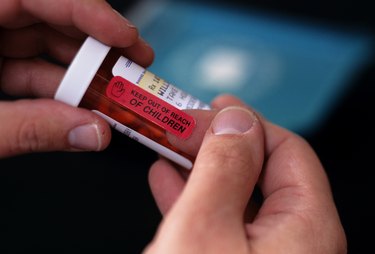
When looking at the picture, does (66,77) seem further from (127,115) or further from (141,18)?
(141,18)

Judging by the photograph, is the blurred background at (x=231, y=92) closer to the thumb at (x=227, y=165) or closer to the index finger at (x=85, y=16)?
the index finger at (x=85, y=16)

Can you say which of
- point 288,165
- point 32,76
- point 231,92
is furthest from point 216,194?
point 231,92

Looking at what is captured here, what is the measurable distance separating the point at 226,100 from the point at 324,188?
278 mm

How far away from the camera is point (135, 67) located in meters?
0.79

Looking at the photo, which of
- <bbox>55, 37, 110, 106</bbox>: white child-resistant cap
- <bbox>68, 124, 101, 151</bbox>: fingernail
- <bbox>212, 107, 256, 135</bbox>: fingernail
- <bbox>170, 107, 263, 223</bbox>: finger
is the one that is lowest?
Result: <bbox>68, 124, 101, 151</bbox>: fingernail

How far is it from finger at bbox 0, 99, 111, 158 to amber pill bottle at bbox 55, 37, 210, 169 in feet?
0.06

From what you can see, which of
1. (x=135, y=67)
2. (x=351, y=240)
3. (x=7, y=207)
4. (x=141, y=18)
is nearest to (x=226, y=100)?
(x=135, y=67)

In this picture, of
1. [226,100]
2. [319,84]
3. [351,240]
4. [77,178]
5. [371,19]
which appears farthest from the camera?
[371,19]

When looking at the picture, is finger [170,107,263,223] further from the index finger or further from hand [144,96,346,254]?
the index finger

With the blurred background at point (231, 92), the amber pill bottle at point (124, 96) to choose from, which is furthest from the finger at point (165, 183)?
the blurred background at point (231, 92)

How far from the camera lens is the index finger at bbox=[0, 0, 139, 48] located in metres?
0.78

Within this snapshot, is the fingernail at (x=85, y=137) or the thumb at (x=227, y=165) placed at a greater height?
the thumb at (x=227, y=165)

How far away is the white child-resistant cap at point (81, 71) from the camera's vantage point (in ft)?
2.46

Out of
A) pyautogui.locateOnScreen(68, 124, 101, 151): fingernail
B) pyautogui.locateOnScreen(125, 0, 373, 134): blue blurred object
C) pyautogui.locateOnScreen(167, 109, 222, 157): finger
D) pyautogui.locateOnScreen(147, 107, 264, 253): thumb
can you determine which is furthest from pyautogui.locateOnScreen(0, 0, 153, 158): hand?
pyautogui.locateOnScreen(125, 0, 373, 134): blue blurred object
